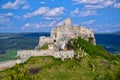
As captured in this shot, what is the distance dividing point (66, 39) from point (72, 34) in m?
9.55

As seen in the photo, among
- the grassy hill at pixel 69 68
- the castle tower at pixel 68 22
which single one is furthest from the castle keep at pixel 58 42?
the grassy hill at pixel 69 68

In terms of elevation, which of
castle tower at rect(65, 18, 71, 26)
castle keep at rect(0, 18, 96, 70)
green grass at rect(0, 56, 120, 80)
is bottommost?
green grass at rect(0, 56, 120, 80)

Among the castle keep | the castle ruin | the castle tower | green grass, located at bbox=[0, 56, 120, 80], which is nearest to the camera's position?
green grass, located at bbox=[0, 56, 120, 80]

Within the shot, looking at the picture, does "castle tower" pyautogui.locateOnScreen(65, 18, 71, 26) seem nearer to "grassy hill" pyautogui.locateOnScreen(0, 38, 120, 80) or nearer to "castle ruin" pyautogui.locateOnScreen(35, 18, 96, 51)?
"castle ruin" pyautogui.locateOnScreen(35, 18, 96, 51)

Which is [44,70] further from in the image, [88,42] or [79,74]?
[88,42]

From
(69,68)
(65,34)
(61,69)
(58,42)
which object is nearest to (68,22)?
(65,34)

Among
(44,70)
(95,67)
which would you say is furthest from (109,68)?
(44,70)

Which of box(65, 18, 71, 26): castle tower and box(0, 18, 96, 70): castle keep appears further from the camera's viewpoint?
box(65, 18, 71, 26): castle tower

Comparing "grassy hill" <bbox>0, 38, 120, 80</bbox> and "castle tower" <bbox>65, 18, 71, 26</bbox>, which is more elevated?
"castle tower" <bbox>65, 18, 71, 26</bbox>

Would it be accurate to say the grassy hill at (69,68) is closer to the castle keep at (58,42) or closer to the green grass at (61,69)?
the green grass at (61,69)

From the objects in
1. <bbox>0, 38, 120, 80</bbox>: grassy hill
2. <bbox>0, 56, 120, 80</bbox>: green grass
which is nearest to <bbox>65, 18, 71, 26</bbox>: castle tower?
<bbox>0, 38, 120, 80</bbox>: grassy hill

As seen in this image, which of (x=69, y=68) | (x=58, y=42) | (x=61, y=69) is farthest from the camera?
(x=58, y=42)

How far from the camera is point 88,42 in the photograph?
148 m

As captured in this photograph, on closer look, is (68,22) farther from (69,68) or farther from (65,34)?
(69,68)
